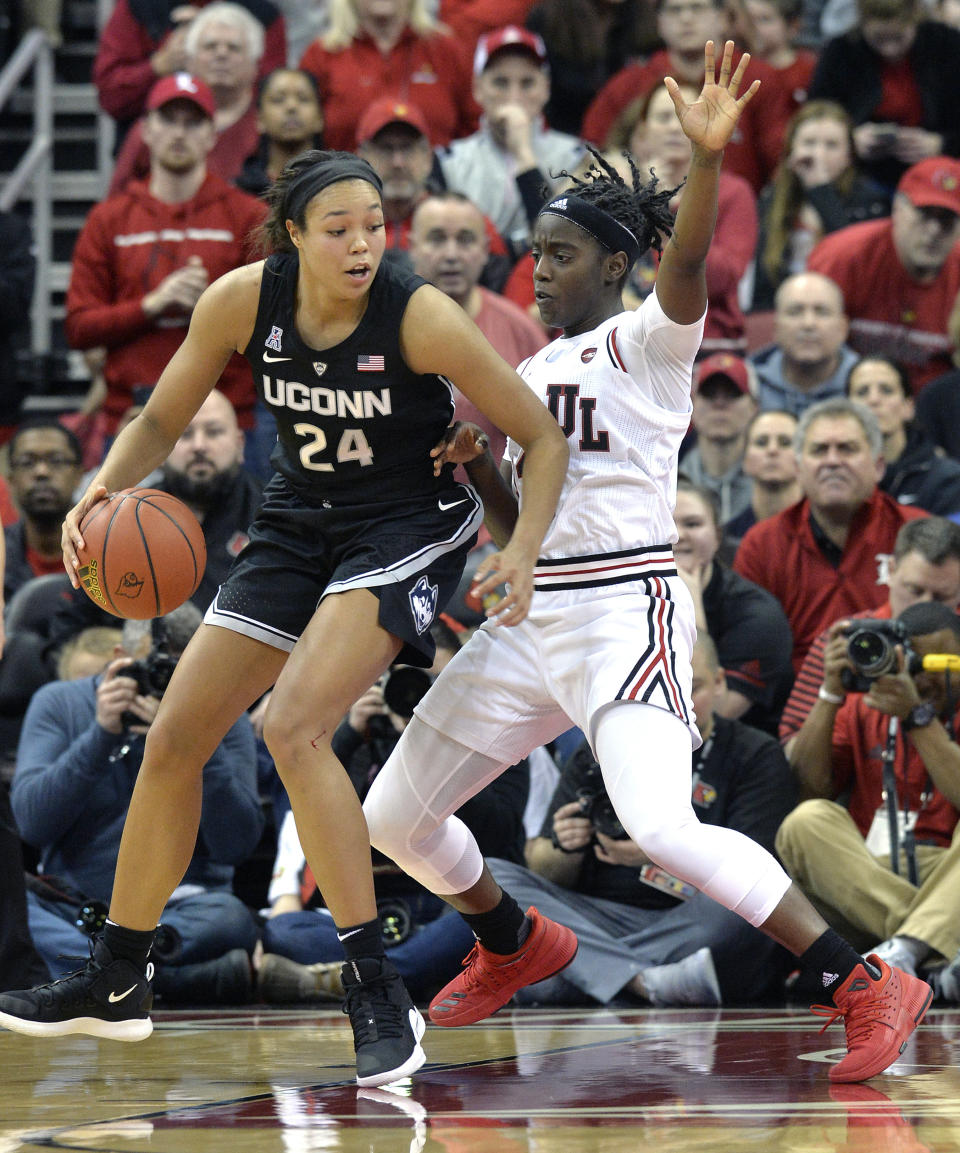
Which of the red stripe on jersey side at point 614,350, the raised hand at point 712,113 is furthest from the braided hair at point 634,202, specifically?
the raised hand at point 712,113

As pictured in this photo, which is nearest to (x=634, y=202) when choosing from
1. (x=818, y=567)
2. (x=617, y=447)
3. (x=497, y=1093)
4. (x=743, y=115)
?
(x=617, y=447)

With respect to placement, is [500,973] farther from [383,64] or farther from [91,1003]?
[383,64]

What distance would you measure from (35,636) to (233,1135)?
4344mm

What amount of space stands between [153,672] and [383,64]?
527cm

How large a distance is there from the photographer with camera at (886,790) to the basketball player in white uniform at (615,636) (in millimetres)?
1642

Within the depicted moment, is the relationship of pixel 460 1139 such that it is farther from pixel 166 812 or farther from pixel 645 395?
pixel 645 395

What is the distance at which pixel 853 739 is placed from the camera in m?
6.25

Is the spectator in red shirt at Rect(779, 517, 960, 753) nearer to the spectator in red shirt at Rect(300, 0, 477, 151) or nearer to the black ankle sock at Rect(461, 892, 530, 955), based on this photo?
the black ankle sock at Rect(461, 892, 530, 955)

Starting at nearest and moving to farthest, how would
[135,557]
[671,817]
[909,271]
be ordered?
1. [671,817]
2. [135,557]
3. [909,271]

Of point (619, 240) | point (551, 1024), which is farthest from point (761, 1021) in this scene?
point (619, 240)

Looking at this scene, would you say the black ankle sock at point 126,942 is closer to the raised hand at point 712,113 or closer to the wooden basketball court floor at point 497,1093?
the wooden basketball court floor at point 497,1093

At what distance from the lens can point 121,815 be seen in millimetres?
6305

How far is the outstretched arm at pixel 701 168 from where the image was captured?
12.7 feet

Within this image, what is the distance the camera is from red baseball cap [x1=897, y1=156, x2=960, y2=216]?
8562 millimetres
